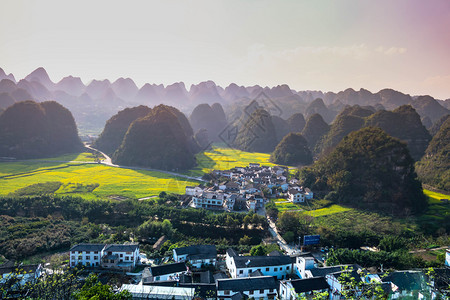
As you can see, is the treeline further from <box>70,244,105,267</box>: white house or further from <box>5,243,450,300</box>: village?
<box>70,244,105,267</box>: white house

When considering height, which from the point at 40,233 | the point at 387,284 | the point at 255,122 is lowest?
the point at 40,233

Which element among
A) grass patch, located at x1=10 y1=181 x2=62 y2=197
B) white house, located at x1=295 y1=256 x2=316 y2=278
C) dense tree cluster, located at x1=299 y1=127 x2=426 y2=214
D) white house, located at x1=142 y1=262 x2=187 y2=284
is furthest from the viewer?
grass patch, located at x1=10 y1=181 x2=62 y2=197

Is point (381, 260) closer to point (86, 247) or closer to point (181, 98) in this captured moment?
point (86, 247)

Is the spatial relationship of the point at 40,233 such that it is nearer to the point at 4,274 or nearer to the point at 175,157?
the point at 4,274

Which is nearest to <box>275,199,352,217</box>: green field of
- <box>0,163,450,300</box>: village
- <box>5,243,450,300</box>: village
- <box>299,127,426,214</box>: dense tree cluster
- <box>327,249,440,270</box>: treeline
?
<box>299,127,426,214</box>: dense tree cluster

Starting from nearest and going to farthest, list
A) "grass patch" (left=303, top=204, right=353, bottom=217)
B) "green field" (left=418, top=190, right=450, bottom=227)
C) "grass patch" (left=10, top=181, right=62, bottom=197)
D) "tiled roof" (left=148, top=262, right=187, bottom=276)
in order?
"tiled roof" (left=148, top=262, right=187, bottom=276), "green field" (left=418, top=190, right=450, bottom=227), "grass patch" (left=303, top=204, right=353, bottom=217), "grass patch" (left=10, top=181, right=62, bottom=197)

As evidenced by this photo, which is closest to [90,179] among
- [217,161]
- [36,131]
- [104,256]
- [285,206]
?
[104,256]

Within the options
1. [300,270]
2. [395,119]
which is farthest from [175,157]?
[395,119]
